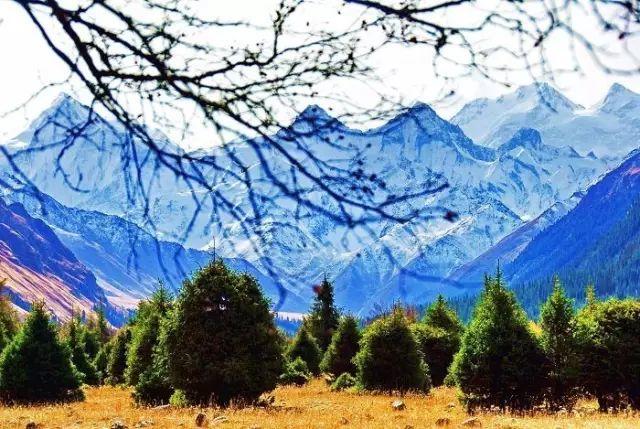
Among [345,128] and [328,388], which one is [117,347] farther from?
[345,128]

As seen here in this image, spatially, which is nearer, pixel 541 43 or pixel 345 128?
pixel 541 43

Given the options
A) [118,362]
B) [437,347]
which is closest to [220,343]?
[437,347]

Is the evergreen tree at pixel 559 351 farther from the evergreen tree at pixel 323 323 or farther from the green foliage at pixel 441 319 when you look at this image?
the evergreen tree at pixel 323 323

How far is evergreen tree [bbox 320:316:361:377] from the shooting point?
3089 cm

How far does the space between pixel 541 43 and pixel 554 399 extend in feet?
49.2

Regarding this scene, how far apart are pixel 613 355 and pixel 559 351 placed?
1.52 m

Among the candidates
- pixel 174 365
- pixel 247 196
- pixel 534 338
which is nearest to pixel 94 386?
pixel 174 365

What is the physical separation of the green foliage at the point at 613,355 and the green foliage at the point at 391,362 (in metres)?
7.39

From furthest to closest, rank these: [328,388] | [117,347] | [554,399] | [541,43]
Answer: [117,347] → [328,388] → [554,399] → [541,43]

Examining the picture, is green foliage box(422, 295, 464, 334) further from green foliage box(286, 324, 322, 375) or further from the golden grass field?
the golden grass field

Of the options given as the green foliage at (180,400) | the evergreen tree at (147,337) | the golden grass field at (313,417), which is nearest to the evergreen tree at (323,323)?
the evergreen tree at (147,337)

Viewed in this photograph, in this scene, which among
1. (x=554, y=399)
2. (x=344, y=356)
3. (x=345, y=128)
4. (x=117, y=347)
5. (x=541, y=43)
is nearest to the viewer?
(x=541, y=43)

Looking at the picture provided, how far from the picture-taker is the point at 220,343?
56.7 ft

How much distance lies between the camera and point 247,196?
12.4ft
